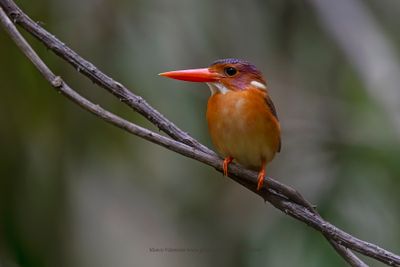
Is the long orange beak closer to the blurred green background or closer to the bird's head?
the bird's head

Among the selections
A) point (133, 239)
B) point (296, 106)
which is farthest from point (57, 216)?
point (296, 106)

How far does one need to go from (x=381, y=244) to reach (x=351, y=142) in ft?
2.18

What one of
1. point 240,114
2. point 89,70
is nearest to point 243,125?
point 240,114

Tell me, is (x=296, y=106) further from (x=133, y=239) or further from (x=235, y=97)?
(x=235, y=97)

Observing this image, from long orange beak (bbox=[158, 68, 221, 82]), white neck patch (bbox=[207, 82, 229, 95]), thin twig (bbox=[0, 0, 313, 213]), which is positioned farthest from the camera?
white neck patch (bbox=[207, 82, 229, 95])

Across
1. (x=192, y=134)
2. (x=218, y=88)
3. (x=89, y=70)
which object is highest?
(x=192, y=134)

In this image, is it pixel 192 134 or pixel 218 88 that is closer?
pixel 218 88

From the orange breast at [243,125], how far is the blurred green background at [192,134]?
2.69 feet

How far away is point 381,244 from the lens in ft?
12.0

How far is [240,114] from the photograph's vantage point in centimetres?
253

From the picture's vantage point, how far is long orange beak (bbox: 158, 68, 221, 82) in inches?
98.0

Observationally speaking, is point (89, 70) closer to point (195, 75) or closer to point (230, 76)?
point (195, 75)

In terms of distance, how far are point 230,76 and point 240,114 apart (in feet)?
0.61

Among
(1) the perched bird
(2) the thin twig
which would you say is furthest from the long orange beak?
(2) the thin twig
